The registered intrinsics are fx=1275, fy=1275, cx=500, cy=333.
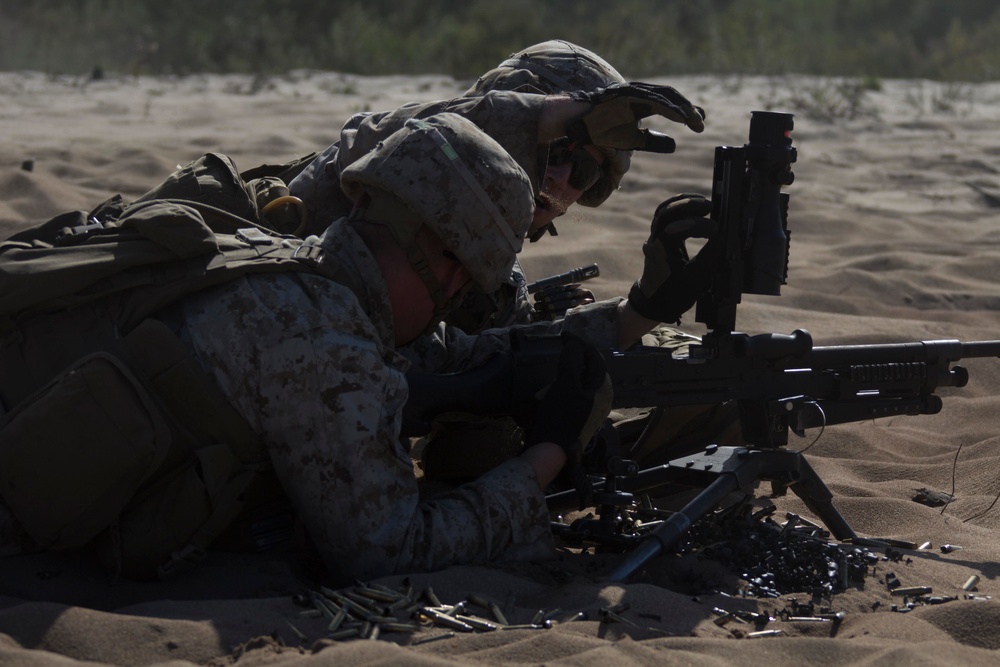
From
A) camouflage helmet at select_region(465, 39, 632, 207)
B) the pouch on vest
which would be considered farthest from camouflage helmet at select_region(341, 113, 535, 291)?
camouflage helmet at select_region(465, 39, 632, 207)

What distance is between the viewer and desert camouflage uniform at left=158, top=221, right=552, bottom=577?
3098 mm

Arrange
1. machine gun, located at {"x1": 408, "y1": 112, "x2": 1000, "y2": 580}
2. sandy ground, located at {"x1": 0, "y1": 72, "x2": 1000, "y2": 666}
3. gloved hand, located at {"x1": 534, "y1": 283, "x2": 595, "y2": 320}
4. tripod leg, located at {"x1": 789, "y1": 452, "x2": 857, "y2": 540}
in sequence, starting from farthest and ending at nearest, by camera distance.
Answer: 1. gloved hand, located at {"x1": 534, "y1": 283, "x2": 595, "y2": 320}
2. tripod leg, located at {"x1": 789, "y1": 452, "x2": 857, "y2": 540}
3. machine gun, located at {"x1": 408, "y1": 112, "x2": 1000, "y2": 580}
4. sandy ground, located at {"x1": 0, "y1": 72, "x2": 1000, "y2": 666}

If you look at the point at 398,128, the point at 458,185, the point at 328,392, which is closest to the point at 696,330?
the point at 398,128

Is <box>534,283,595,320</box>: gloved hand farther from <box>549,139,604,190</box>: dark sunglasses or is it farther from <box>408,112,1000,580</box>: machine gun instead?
<box>408,112,1000,580</box>: machine gun

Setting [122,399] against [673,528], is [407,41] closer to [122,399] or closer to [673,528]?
[673,528]

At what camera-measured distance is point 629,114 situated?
4.30 meters

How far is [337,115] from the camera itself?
11.9 metres

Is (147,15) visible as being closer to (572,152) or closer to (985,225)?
(985,225)

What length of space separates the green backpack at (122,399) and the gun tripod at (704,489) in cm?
107

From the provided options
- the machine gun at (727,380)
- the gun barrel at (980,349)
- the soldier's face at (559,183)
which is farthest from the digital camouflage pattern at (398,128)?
the gun barrel at (980,349)

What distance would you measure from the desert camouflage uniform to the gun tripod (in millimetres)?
678

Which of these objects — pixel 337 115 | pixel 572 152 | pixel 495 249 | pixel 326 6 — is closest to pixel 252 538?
pixel 495 249

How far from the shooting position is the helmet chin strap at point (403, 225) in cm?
331

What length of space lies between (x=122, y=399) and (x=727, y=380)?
6.30ft
